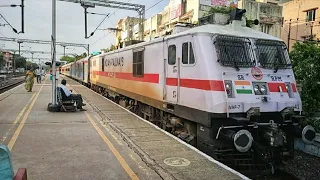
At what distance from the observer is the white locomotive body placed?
6410 mm

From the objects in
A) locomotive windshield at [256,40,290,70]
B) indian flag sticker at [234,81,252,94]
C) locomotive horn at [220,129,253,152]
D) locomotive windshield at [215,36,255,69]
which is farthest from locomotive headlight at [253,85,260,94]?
locomotive horn at [220,129,253,152]

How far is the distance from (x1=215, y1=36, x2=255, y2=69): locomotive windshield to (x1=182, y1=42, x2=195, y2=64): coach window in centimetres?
62

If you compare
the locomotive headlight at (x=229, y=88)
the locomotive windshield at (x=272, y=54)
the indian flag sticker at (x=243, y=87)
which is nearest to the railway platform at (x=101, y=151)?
the locomotive headlight at (x=229, y=88)

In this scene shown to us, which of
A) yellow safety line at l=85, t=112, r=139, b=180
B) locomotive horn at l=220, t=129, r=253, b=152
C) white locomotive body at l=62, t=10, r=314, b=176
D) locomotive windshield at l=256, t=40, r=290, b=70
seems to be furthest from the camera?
locomotive windshield at l=256, t=40, r=290, b=70

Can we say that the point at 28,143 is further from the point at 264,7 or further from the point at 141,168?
the point at 264,7

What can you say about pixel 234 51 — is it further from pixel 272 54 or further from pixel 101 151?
pixel 101 151

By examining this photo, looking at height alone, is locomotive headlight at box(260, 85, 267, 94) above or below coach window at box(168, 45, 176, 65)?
below

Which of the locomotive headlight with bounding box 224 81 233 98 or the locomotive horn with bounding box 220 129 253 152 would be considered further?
the locomotive headlight with bounding box 224 81 233 98

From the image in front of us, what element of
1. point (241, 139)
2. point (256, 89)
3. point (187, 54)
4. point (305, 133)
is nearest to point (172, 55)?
point (187, 54)

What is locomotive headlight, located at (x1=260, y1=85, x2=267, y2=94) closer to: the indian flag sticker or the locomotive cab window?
the indian flag sticker

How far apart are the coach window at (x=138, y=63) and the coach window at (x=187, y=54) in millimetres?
3684

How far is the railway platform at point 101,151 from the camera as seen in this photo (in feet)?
17.4

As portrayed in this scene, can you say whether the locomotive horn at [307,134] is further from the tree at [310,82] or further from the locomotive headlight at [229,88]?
the tree at [310,82]

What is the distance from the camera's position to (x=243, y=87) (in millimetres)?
6586
